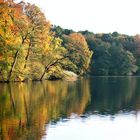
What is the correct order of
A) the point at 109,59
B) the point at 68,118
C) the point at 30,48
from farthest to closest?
the point at 109,59 → the point at 30,48 → the point at 68,118

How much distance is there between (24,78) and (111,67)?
2091 inches

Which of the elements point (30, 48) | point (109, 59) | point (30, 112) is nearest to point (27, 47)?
point (30, 48)

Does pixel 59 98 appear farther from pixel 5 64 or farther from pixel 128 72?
pixel 128 72

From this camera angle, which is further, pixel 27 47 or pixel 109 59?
pixel 109 59

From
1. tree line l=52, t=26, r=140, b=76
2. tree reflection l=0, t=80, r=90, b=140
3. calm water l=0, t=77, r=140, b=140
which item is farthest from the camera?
tree line l=52, t=26, r=140, b=76

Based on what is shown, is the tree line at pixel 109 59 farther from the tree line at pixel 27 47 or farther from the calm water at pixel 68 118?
the calm water at pixel 68 118

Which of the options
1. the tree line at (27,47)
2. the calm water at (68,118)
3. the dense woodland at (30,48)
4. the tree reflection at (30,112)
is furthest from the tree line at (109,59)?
the calm water at (68,118)

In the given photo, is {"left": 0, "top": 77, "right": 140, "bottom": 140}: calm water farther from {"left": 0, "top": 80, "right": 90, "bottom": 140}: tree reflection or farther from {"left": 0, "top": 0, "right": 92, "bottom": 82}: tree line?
{"left": 0, "top": 0, "right": 92, "bottom": 82}: tree line

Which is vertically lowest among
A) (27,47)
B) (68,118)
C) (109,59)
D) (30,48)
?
(68,118)

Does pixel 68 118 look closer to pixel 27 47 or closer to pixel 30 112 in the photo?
pixel 30 112

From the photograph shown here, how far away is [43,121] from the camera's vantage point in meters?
27.2

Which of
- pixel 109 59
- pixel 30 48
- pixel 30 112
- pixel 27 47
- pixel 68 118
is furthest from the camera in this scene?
pixel 109 59

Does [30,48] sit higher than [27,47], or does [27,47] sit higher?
[27,47]

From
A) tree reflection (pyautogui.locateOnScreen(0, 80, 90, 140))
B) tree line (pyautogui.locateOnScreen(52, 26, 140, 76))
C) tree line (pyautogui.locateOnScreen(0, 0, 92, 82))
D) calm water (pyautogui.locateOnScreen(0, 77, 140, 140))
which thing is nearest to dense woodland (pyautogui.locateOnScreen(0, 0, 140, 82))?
tree line (pyautogui.locateOnScreen(0, 0, 92, 82))
